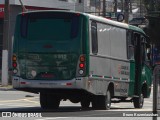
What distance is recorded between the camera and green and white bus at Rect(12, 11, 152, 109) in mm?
18719

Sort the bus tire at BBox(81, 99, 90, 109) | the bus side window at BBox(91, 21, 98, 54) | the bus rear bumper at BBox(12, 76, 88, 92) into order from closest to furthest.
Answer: the bus rear bumper at BBox(12, 76, 88, 92), the bus side window at BBox(91, 21, 98, 54), the bus tire at BBox(81, 99, 90, 109)

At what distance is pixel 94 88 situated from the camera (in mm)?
19391

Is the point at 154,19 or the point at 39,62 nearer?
the point at 39,62

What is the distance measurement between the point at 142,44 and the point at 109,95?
3.83 meters

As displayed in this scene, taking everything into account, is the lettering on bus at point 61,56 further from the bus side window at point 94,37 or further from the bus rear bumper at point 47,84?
the bus side window at point 94,37

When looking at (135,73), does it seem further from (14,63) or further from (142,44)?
(14,63)

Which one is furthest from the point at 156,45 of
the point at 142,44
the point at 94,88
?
the point at 94,88

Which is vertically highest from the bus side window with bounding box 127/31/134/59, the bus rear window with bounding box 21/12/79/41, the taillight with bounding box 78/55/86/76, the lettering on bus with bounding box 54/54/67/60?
the bus rear window with bounding box 21/12/79/41

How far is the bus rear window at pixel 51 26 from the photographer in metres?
19.0

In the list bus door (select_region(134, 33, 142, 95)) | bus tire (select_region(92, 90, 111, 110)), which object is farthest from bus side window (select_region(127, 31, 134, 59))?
bus tire (select_region(92, 90, 111, 110))

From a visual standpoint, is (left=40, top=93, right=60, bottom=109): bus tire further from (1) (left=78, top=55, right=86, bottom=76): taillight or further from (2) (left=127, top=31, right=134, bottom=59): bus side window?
(2) (left=127, top=31, right=134, bottom=59): bus side window

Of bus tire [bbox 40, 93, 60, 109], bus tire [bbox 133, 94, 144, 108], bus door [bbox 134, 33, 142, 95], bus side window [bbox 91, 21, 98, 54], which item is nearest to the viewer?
bus side window [bbox 91, 21, 98, 54]

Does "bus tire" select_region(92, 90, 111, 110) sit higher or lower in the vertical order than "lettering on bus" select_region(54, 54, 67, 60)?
lower

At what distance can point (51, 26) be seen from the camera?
19.2 m
